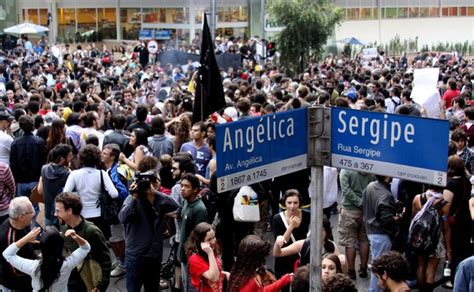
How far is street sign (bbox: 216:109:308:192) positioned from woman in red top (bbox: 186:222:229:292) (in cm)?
234

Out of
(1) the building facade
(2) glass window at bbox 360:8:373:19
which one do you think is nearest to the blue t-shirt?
(1) the building facade

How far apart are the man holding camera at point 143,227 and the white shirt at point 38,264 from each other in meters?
1.11

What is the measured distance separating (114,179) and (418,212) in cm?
334

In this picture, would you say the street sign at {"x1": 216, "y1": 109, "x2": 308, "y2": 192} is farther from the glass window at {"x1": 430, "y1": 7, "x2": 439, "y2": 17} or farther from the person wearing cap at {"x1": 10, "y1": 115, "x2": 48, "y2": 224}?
the glass window at {"x1": 430, "y1": 7, "x2": 439, "y2": 17}

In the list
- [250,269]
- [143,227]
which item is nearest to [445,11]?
[143,227]

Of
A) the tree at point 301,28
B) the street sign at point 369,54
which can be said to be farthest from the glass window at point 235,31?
the tree at point 301,28

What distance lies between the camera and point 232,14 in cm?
4209

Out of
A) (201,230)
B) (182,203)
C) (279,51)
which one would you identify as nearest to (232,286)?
(201,230)

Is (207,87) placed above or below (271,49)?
above

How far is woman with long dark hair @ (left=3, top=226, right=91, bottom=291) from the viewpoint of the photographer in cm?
615

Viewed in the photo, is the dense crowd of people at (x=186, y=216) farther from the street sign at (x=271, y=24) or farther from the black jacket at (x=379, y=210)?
the street sign at (x=271, y=24)

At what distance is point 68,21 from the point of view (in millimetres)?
43125

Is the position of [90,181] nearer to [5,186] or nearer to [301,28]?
[5,186]

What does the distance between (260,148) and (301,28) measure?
2297 centimetres
